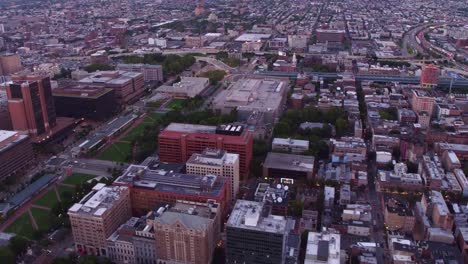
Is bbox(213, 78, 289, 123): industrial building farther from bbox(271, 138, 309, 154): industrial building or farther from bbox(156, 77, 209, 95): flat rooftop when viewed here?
bbox(271, 138, 309, 154): industrial building

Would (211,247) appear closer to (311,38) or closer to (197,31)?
(311,38)

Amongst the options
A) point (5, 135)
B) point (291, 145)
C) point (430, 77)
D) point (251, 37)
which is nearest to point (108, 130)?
point (5, 135)

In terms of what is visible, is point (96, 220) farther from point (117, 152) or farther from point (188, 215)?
point (117, 152)

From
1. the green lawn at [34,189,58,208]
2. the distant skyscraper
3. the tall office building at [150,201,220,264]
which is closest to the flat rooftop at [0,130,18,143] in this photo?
the green lawn at [34,189,58,208]

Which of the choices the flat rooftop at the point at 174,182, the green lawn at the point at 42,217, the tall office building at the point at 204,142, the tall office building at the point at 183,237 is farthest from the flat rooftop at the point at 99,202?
the tall office building at the point at 204,142

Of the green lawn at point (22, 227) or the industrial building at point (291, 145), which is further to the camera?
the industrial building at point (291, 145)

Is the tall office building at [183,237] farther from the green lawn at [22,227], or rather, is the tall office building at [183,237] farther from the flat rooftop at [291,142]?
the flat rooftop at [291,142]
